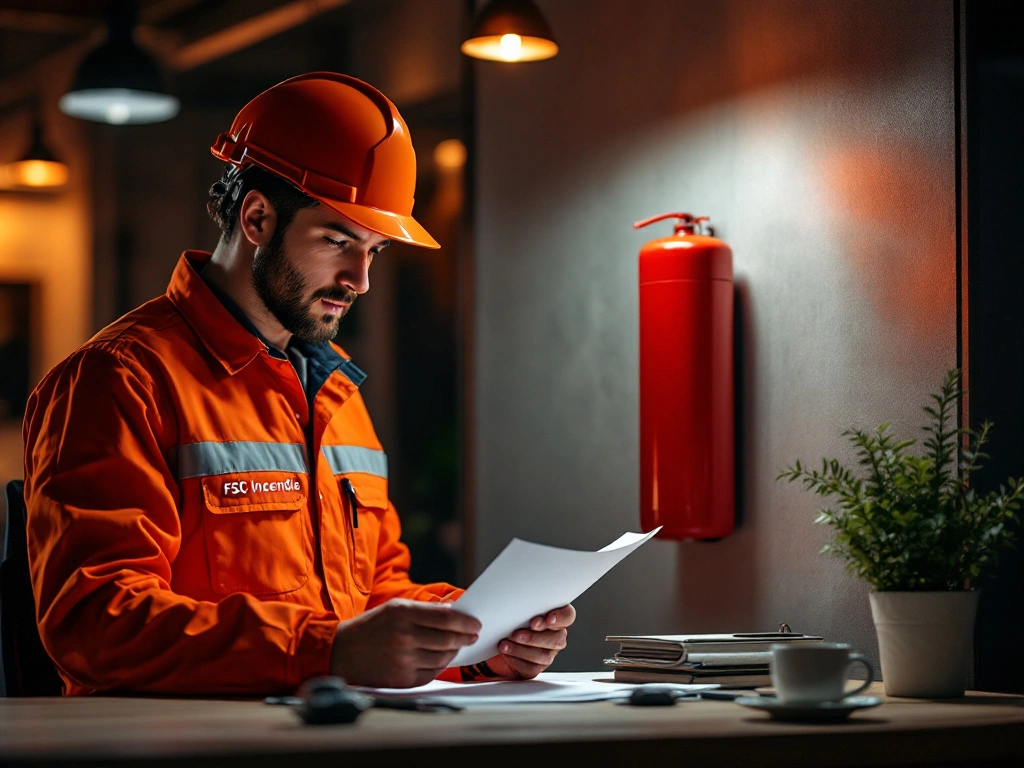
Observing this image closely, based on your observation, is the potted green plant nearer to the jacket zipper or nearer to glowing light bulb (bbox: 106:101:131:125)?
the jacket zipper

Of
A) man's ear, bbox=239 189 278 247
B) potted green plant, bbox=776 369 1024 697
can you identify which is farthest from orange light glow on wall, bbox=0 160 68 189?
potted green plant, bbox=776 369 1024 697

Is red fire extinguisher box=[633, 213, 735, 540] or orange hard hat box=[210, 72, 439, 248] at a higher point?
orange hard hat box=[210, 72, 439, 248]

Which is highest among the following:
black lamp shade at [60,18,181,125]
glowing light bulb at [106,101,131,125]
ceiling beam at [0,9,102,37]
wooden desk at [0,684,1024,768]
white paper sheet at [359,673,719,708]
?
ceiling beam at [0,9,102,37]

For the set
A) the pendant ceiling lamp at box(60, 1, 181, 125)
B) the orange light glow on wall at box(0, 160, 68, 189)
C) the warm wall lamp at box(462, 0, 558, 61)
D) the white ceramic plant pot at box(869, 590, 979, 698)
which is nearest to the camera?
the white ceramic plant pot at box(869, 590, 979, 698)

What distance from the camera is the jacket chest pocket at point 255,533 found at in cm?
194

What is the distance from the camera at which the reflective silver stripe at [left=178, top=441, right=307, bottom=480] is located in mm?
1940

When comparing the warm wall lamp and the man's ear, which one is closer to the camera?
the man's ear

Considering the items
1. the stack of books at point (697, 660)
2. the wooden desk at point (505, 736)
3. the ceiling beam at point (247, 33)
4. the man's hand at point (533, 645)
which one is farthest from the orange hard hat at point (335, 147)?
the ceiling beam at point (247, 33)

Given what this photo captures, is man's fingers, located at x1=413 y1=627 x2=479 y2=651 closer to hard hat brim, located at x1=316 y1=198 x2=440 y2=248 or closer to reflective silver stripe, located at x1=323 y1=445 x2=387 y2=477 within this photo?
reflective silver stripe, located at x1=323 y1=445 x2=387 y2=477

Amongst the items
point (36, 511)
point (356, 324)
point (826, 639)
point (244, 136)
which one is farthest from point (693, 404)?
point (356, 324)

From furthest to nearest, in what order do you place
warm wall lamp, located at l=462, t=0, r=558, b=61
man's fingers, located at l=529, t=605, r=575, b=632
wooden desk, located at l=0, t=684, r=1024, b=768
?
1. warm wall lamp, located at l=462, t=0, r=558, b=61
2. man's fingers, located at l=529, t=605, r=575, b=632
3. wooden desk, located at l=0, t=684, r=1024, b=768

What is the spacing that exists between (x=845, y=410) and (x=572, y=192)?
1123mm

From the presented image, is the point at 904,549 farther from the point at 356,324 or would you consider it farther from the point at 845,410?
the point at 356,324

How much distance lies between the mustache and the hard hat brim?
0.45 feet
